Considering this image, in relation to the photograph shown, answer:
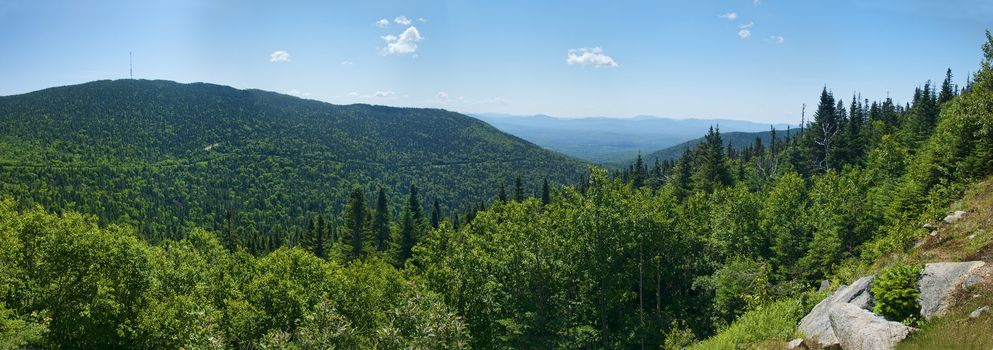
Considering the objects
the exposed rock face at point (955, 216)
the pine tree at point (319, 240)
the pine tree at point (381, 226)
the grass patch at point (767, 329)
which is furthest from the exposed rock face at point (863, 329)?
the pine tree at point (319, 240)

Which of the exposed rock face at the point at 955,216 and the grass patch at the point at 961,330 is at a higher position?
the exposed rock face at the point at 955,216

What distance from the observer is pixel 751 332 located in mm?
13008

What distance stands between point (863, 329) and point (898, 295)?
1268mm

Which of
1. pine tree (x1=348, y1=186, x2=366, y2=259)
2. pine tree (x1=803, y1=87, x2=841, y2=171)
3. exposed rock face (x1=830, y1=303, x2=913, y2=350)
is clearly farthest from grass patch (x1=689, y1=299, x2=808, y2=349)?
pine tree (x1=348, y1=186, x2=366, y2=259)

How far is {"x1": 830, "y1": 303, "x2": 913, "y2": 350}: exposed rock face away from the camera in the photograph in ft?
31.7

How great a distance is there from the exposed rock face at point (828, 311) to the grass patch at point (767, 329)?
1.32 feet

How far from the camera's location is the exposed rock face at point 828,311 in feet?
35.1

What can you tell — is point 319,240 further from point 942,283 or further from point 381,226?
point 942,283

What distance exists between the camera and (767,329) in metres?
12.9

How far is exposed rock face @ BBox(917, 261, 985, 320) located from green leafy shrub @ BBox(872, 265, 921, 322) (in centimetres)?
22

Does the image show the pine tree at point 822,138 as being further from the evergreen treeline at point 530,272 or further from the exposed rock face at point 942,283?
the exposed rock face at point 942,283

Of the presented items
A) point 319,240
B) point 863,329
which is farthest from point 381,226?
point 863,329

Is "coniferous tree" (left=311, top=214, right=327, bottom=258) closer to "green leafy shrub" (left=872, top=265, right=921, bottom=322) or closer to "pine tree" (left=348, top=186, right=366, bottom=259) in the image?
"pine tree" (left=348, top=186, right=366, bottom=259)

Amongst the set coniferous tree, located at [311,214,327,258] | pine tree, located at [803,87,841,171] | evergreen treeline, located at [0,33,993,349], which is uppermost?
pine tree, located at [803,87,841,171]
